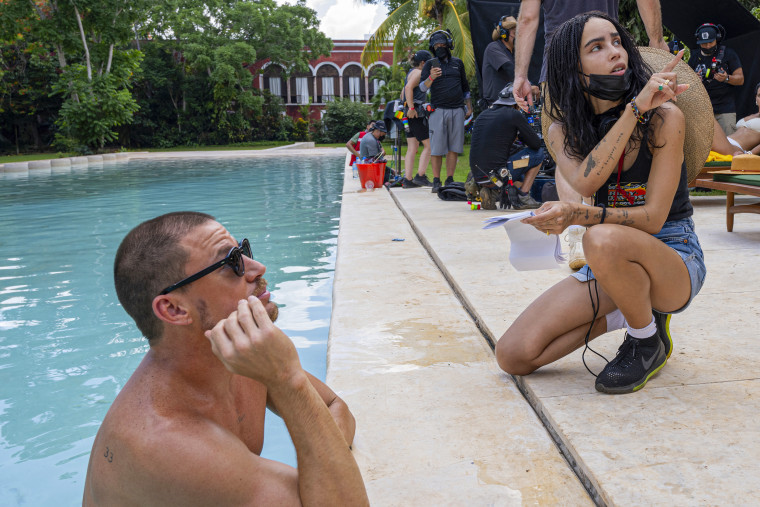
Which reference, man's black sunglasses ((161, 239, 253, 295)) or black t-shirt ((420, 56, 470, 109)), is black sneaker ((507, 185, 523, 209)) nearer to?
black t-shirt ((420, 56, 470, 109))

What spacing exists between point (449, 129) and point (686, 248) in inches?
282

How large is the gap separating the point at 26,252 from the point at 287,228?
3.09 metres

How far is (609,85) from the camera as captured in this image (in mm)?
2789

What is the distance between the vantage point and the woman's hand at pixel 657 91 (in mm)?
2535

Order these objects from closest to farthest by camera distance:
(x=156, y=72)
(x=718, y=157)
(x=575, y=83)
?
(x=575, y=83)
(x=718, y=157)
(x=156, y=72)

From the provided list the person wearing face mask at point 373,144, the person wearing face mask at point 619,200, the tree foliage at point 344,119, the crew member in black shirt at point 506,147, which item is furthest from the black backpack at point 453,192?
the tree foliage at point 344,119

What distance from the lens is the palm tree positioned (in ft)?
67.2

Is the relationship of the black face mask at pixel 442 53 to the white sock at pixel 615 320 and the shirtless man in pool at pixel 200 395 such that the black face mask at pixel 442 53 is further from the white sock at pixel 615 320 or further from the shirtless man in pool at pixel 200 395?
the shirtless man in pool at pixel 200 395

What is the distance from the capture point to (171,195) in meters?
13.9

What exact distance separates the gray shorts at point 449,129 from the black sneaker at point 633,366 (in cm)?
718

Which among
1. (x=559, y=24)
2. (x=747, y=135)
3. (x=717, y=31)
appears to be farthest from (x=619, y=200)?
(x=717, y=31)

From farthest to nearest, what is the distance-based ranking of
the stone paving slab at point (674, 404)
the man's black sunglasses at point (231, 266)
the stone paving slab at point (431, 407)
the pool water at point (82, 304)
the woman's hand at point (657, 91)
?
the pool water at point (82, 304)
the woman's hand at point (657, 91)
the stone paving slab at point (431, 407)
the stone paving slab at point (674, 404)
the man's black sunglasses at point (231, 266)

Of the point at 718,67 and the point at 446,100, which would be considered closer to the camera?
the point at 718,67

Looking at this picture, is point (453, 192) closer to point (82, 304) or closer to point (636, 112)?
point (82, 304)
